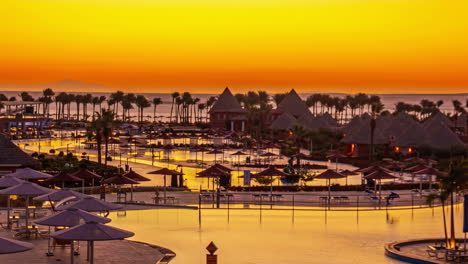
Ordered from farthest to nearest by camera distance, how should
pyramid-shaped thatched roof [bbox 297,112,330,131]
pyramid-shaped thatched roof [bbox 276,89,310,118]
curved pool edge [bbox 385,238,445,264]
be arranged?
pyramid-shaped thatched roof [bbox 276,89,310,118] < pyramid-shaped thatched roof [bbox 297,112,330,131] < curved pool edge [bbox 385,238,445,264]

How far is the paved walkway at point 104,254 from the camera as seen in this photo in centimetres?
2244

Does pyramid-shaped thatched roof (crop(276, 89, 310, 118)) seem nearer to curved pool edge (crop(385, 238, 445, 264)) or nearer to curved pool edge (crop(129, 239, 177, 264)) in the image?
curved pool edge (crop(385, 238, 445, 264))

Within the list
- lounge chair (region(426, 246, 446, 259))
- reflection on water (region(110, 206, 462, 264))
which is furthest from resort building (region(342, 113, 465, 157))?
lounge chair (region(426, 246, 446, 259))

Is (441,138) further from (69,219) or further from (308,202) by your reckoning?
(69,219)

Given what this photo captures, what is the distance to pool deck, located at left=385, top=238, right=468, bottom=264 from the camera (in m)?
23.6

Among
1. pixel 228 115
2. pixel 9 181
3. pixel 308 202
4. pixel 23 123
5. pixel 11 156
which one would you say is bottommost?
pixel 308 202

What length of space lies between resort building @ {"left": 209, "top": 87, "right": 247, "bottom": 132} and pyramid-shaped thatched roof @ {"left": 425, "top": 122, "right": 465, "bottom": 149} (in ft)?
193

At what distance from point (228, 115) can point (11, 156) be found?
300ft

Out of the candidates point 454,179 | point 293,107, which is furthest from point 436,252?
point 293,107

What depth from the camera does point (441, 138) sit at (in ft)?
252

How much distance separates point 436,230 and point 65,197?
1550 cm

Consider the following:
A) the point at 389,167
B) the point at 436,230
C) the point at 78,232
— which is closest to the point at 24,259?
the point at 78,232

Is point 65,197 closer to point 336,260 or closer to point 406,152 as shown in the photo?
point 336,260

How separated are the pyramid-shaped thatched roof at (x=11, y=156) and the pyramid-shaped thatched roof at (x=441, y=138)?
45257 mm
